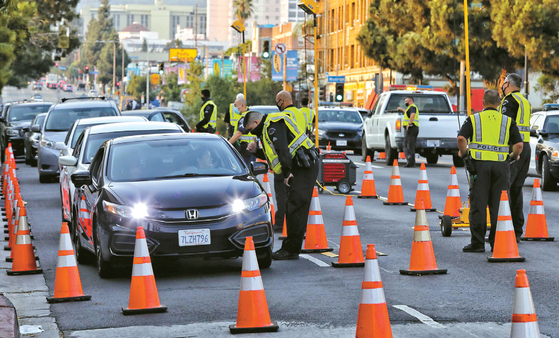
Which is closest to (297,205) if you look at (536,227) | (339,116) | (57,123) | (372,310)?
(536,227)

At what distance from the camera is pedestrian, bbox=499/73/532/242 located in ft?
40.9

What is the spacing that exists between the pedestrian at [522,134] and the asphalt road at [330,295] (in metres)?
0.36

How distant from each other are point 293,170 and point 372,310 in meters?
4.75

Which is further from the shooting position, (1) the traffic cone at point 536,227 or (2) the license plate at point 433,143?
(2) the license plate at point 433,143

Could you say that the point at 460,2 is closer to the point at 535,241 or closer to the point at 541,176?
the point at 541,176

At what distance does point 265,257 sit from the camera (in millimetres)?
10352

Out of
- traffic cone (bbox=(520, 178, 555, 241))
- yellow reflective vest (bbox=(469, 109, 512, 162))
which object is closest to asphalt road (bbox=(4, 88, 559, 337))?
traffic cone (bbox=(520, 178, 555, 241))

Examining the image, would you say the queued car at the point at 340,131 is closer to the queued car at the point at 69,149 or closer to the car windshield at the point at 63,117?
the car windshield at the point at 63,117

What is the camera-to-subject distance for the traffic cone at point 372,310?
6.52 meters

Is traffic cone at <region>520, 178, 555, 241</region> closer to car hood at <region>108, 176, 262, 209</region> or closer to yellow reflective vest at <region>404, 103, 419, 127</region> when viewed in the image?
car hood at <region>108, 176, 262, 209</region>

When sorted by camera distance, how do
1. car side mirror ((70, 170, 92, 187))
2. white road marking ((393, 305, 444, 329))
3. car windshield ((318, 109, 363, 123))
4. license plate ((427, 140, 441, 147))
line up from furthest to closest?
car windshield ((318, 109, 363, 123)), license plate ((427, 140, 441, 147)), car side mirror ((70, 170, 92, 187)), white road marking ((393, 305, 444, 329))

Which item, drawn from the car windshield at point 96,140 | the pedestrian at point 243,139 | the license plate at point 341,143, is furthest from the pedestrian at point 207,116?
the license plate at point 341,143

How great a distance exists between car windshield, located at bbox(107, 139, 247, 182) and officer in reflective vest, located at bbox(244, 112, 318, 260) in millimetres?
487

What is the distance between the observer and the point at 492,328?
734 centimetres
